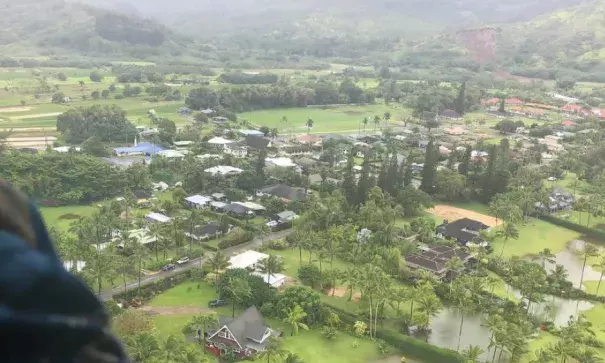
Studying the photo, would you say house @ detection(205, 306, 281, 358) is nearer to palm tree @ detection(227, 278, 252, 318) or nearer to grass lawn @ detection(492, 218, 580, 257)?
palm tree @ detection(227, 278, 252, 318)

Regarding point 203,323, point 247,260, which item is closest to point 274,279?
point 247,260

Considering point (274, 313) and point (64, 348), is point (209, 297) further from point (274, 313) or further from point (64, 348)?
point (64, 348)

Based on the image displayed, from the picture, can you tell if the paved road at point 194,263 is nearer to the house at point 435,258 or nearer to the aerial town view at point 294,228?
the aerial town view at point 294,228

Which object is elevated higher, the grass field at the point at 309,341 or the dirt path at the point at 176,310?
the dirt path at the point at 176,310

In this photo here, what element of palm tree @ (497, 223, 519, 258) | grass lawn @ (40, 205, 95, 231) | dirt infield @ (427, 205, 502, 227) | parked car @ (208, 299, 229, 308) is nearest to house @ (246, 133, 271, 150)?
dirt infield @ (427, 205, 502, 227)

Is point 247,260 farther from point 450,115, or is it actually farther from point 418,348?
point 450,115

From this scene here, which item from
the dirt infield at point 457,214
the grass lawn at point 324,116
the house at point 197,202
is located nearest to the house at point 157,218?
A: the house at point 197,202
